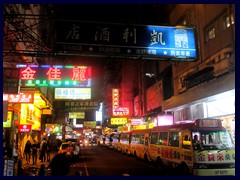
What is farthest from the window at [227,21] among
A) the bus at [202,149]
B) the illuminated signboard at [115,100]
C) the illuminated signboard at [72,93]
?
the illuminated signboard at [115,100]

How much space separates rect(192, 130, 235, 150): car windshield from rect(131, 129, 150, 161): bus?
25.8 ft

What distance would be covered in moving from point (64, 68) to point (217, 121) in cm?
977

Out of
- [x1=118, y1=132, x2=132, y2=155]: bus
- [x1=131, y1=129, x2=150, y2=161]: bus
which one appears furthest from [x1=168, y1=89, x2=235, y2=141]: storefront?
[x1=118, y1=132, x2=132, y2=155]: bus

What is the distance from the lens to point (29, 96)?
17.1 m

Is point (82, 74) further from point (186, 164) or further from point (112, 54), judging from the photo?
point (186, 164)

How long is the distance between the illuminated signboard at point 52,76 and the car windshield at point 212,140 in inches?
325

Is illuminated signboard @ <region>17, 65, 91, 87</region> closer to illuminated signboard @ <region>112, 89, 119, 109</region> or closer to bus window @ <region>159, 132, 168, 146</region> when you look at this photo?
bus window @ <region>159, 132, 168, 146</region>

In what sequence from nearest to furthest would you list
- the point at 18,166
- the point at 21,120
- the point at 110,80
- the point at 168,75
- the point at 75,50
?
1. the point at 18,166
2. the point at 75,50
3. the point at 21,120
4. the point at 168,75
5. the point at 110,80

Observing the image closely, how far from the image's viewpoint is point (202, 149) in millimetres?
12219

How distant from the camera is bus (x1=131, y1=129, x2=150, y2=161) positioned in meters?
20.5

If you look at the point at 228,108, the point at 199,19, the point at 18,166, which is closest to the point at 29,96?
the point at 18,166

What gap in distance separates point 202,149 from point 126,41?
19.0ft

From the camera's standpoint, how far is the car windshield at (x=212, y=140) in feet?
40.4

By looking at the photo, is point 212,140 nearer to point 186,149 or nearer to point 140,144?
point 186,149
